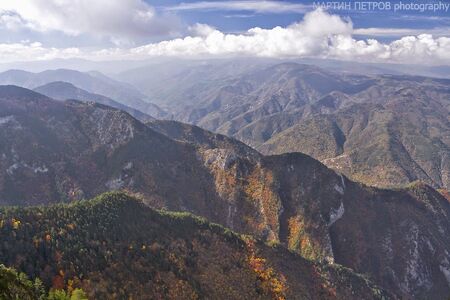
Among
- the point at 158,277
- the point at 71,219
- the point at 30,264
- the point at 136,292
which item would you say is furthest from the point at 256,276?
the point at 30,264

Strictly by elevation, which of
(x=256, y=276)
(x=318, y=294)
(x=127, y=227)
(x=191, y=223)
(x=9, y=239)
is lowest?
(x=318, y=294)

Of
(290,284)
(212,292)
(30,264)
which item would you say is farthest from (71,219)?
(290,284)

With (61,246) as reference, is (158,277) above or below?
below

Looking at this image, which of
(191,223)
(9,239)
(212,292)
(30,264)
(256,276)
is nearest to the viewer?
(30,264)

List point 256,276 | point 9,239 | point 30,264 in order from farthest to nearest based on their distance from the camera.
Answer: point 256,276, point 9,239, point 30,264

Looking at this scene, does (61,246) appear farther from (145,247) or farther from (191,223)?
(191,223)

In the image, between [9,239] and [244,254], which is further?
[244,254]

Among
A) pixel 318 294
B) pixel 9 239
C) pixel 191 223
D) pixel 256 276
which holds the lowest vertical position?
pixel 318 294

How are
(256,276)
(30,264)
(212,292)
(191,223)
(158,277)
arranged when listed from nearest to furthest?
(30,264), (158,277), (212,292), (256,276), (191,223)

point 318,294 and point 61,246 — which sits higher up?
point 61,246
